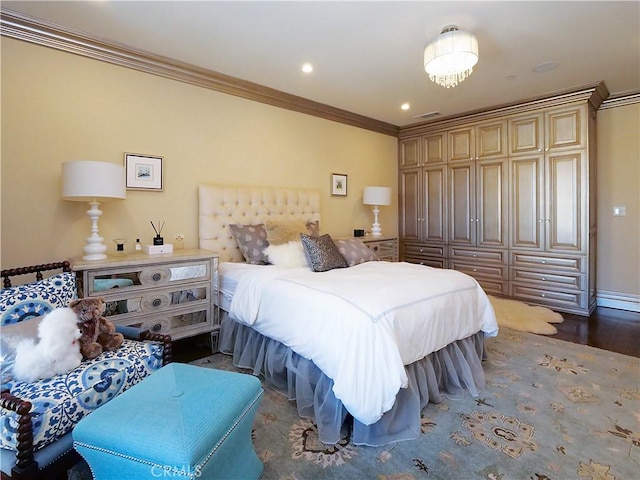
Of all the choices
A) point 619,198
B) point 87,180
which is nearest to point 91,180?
point 87,180

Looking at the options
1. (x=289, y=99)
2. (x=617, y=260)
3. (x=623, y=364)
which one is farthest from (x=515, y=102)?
(x=623, y=364)

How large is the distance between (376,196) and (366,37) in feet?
7.58

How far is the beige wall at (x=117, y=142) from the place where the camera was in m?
2.48

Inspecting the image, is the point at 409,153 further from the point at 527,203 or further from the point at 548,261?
the point at 548,261

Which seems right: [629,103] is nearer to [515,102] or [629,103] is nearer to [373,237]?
[515,102]

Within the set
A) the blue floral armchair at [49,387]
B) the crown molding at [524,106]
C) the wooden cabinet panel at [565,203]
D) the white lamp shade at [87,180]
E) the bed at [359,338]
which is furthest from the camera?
the wooden cabinet panel at [565,203]

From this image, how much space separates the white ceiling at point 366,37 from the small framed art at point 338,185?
119 centimetres

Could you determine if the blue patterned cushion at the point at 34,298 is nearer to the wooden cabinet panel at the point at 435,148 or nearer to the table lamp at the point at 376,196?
the table lamp at the point at 376,196

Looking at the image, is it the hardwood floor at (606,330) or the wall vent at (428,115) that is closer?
the hardwood floor at (606,330)

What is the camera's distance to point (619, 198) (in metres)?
4.20

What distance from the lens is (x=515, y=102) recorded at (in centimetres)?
436

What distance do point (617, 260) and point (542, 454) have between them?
3732mm

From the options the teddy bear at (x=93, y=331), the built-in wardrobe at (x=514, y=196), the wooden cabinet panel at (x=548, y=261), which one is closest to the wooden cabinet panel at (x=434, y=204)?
the built-in wardrobe at (x=514, y=196)

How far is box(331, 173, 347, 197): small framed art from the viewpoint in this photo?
186 inches
